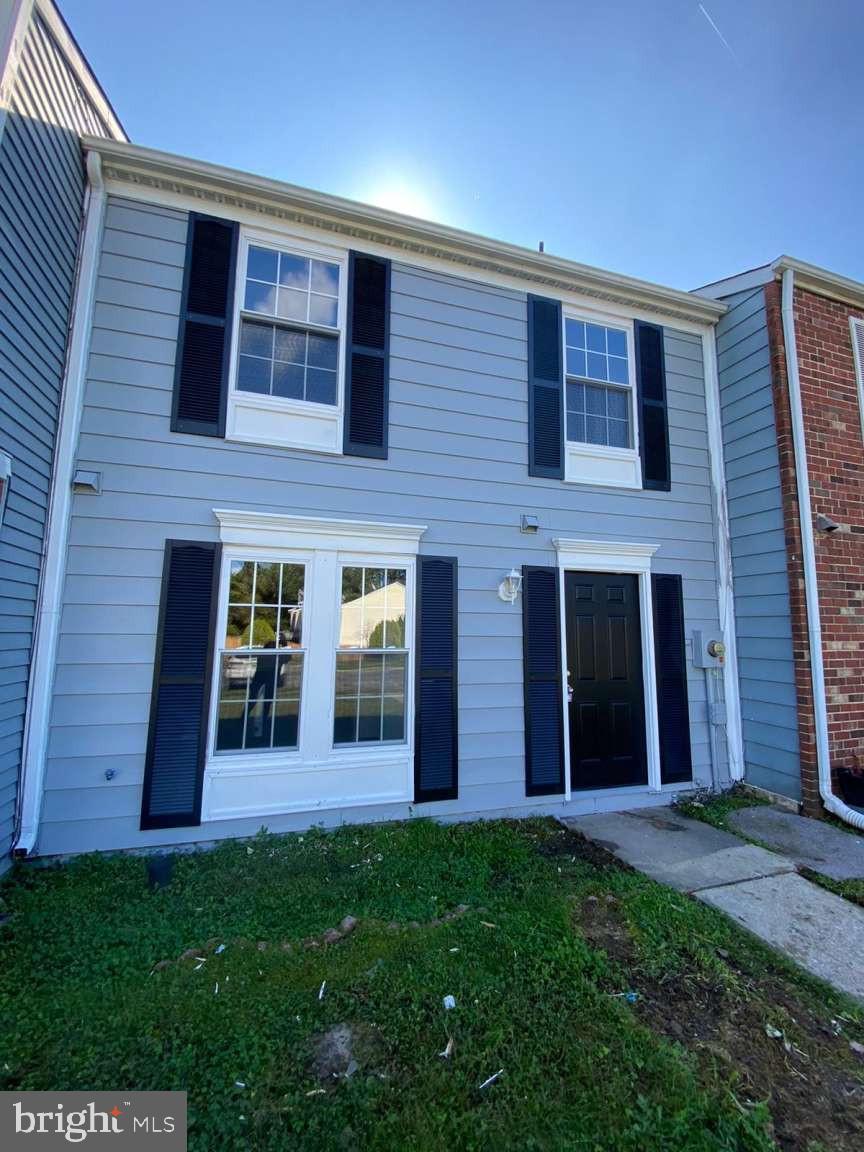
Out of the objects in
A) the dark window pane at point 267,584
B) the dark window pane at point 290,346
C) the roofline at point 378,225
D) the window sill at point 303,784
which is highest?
the roofline at point 378,225

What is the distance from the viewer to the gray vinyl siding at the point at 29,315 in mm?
2902

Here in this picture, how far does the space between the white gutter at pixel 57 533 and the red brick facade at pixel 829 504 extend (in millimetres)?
6059

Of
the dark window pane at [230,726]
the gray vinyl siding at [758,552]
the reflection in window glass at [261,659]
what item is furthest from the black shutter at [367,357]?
the gray vinyl siding at [758,552]

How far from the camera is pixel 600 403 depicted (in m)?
5.20

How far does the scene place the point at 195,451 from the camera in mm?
3848

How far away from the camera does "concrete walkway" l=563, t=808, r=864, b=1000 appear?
2.64 m

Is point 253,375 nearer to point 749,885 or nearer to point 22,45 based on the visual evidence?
point 22,45

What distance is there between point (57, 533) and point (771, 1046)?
472 centimetres

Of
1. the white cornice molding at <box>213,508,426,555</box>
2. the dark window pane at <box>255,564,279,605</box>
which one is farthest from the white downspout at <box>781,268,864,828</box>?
the dark window pane at <box>255,564,279,605</box>

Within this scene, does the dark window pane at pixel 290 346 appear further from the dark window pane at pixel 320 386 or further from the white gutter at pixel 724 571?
the white gutter at pixel 724 571

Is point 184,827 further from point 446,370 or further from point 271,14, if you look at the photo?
point 271,14

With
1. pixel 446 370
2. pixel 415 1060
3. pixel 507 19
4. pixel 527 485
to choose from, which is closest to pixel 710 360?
pixel 527 485

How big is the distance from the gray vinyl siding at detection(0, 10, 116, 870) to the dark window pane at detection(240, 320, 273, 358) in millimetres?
1168

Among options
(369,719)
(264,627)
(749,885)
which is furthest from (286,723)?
(749,885)
